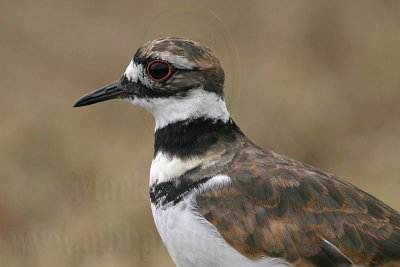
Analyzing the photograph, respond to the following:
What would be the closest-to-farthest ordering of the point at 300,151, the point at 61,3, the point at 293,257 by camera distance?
the point at 293,257 → the point at 300,151 → the point at 61,3

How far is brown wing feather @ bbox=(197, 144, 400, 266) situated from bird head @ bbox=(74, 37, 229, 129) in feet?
1.49

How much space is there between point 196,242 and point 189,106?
0.87 m

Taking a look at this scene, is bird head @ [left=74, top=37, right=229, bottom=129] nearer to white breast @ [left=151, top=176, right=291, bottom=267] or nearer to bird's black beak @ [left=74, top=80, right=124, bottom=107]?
bird's black beak @ [left=74, top=80, right=124, bottom=107]

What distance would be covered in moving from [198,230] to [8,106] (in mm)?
6674

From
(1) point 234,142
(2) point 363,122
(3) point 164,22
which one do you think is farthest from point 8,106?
(1) point 234,142

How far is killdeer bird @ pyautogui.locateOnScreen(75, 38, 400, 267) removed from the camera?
516cm

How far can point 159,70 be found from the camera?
5.47m

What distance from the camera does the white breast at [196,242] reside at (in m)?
5.19

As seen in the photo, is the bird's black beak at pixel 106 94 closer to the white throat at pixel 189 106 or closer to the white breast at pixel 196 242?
the white throat at pixel 189 106

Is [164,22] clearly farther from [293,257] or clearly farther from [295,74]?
[293,257]

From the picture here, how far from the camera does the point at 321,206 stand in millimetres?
5262

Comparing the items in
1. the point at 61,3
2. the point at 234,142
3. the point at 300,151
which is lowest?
the point at 300,151

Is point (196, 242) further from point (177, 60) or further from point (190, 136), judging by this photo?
point (177, 60)

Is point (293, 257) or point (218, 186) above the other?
point (218, 186)
